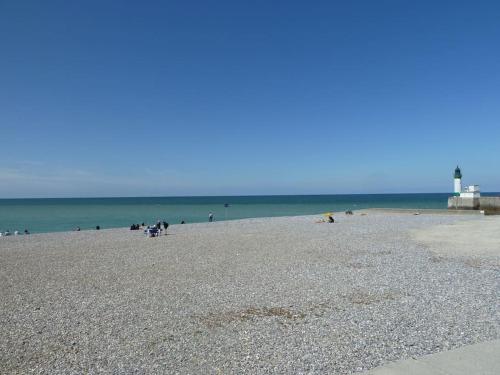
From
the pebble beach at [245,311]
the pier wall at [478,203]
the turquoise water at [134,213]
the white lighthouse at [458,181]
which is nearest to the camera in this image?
the pebble beach at [245,311]

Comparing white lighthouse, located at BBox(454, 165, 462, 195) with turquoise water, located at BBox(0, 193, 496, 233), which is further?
turquoise water, located at BBox(0, 193, 496, 233)

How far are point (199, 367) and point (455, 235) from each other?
19.0 meters

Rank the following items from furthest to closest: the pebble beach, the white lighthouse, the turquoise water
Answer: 1. the turquoise water
2. the white lighthouse
3. the pebble beach

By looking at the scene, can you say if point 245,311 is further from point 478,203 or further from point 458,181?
point 458,181

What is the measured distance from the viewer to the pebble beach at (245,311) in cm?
547

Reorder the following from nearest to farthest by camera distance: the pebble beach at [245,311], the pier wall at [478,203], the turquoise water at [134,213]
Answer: the pebble beach at [245,311]
the pier wall at [478,203]
the turquoise water at [134,213]

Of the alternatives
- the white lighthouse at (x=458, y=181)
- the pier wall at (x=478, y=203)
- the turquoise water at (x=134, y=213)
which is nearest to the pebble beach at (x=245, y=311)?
the pier wall at (x=478, y=203)

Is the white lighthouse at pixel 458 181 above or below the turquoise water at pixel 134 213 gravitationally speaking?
above

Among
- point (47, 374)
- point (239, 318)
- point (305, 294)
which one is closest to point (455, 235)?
point (305, 294)

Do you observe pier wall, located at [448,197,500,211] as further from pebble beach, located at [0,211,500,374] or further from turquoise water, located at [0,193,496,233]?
pebble beach, located at [0,211,500,374]

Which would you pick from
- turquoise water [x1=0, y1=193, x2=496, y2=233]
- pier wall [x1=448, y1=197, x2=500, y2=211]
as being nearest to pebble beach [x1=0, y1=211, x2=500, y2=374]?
pier wall [x1=448, y1=197, x2=500, y2=211]

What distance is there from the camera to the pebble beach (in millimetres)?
5469

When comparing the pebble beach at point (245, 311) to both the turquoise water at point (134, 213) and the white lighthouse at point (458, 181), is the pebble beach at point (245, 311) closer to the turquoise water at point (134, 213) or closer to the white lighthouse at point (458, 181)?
the white lighthouse at point (458, 181)

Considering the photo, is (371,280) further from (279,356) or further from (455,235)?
(455,235)
